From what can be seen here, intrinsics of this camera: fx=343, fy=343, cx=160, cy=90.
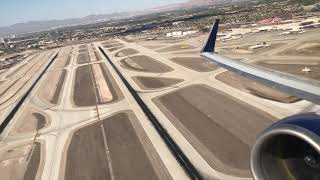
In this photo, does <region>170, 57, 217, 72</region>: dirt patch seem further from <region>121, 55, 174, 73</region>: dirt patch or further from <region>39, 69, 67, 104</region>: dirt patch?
<region>39, 69, 67, 104</region>: dirt patch

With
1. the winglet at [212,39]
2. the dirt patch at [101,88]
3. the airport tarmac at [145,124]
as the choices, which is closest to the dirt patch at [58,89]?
the airport tarmac at [145,124]

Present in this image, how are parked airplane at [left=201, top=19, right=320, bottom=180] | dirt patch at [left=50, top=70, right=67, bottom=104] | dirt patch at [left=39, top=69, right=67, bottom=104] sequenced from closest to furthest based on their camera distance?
parked airplane at [left=201, top=19, right=320, bottom=180] < dirt patch at [left=50, top=70, right=67, bottom=104] < dirt patch at [left=39, top=69, right=67, bottom=104]

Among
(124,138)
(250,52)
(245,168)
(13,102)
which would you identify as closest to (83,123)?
(124,138)

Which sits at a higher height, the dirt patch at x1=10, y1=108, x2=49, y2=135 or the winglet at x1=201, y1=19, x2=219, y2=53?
the winglet at x1=201, y1=19, x2=219, y2=53

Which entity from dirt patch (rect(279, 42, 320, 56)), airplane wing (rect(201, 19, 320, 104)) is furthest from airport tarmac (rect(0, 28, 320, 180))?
airplane wing (rect(201, 19, 320, 104))

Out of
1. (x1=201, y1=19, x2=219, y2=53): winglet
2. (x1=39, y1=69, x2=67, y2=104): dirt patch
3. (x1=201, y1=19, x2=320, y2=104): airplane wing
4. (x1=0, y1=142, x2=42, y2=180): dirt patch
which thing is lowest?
(x1=39, y1=69, x2=67, y2=104): dirt patch

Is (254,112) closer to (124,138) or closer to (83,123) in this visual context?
(124,138)

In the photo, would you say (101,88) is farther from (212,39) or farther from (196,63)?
(212,39)
